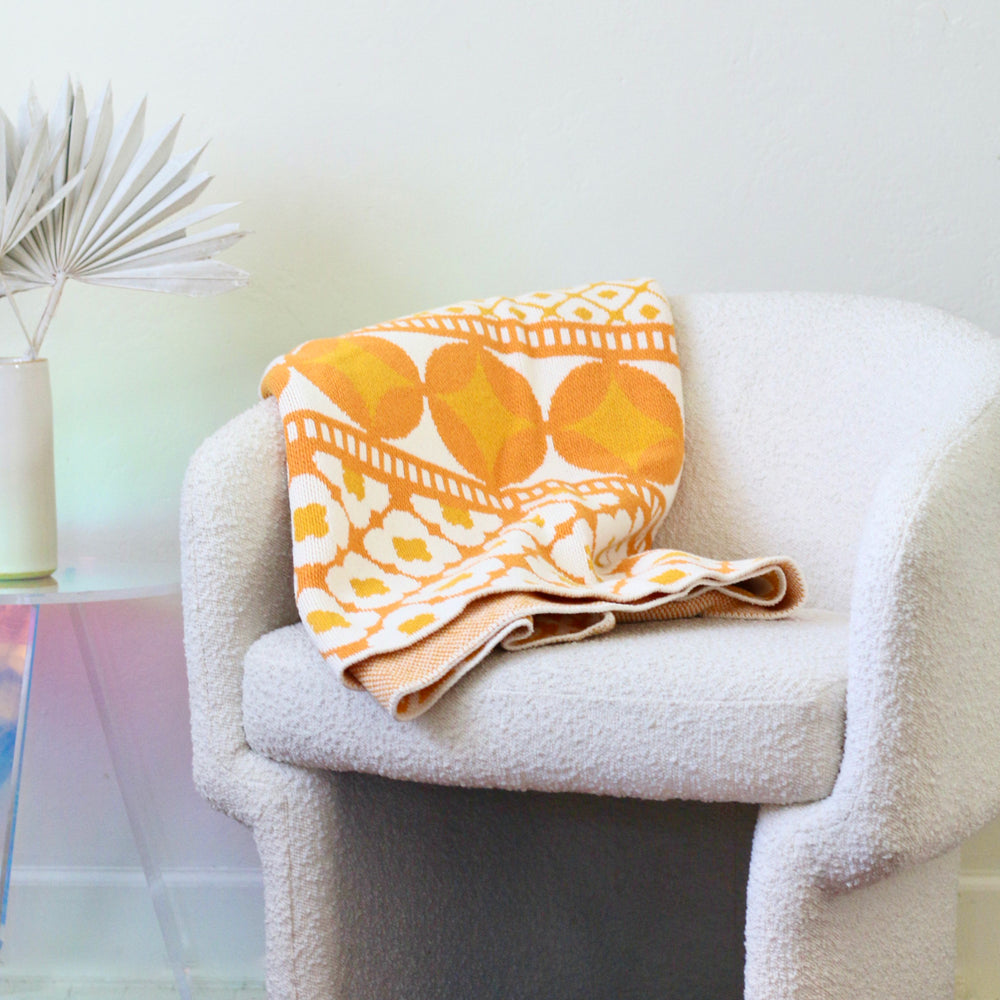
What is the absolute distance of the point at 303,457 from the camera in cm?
98

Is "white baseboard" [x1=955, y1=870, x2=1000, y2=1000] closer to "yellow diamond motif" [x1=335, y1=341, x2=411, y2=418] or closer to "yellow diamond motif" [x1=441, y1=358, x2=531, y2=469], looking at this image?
"yellow diamond motif" [x1=441, y1=358, x2=531, y2=469]

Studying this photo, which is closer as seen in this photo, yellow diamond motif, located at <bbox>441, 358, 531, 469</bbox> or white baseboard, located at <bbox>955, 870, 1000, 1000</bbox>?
yellow diamond motif, located at <bbox>441, 358, 531, 469</bbox>

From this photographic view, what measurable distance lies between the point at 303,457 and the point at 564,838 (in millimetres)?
458

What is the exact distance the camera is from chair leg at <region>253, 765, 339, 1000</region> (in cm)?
90

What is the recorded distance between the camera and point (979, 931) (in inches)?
53.9

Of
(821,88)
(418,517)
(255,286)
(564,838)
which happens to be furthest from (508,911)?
(821,88)

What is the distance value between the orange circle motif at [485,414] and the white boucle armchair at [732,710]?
0.54 ft

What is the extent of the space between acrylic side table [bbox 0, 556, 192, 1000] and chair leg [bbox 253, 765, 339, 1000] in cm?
29

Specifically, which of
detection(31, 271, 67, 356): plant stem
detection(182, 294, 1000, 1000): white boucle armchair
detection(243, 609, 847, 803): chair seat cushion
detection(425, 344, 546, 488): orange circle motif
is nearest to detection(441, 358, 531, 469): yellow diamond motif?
detection(425, 344, 546, 488): orange circle motif

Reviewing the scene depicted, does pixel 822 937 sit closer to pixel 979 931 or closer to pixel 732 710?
pixel 732 710

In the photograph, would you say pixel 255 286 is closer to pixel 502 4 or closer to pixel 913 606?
pixel 502 4

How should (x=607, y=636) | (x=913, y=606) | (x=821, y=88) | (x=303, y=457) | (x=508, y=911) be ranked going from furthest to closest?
1. (x=821, y=88)
2. (x=508, y=911)
3. (x=303, y=457)
4. (x=607, y=636)
5. (x=913, y=606)

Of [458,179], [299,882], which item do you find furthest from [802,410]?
[299,882]

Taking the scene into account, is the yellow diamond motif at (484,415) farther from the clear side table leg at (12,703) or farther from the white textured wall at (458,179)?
the clear side table leg at (12,703)
